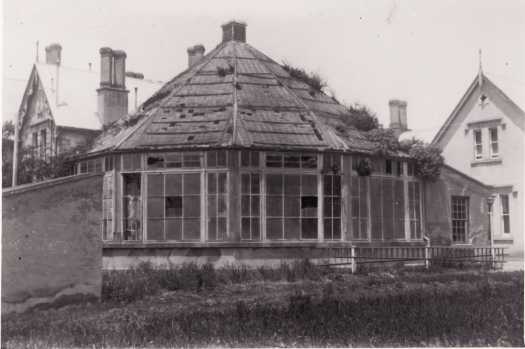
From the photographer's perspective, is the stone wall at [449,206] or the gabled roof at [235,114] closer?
the gabled roof at [235,114]

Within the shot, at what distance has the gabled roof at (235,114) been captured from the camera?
73.6 ft

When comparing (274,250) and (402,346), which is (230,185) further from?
(402,346)

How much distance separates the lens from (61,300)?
563 inches

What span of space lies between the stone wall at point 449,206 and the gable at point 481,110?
388cm

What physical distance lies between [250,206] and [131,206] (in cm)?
410

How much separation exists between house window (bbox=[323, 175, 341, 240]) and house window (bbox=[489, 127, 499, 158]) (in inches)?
469

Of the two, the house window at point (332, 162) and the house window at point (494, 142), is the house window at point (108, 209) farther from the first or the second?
the house window at point (494, 142)

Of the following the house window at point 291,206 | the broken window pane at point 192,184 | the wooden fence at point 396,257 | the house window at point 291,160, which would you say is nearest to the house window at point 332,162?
the house window at point 291,160

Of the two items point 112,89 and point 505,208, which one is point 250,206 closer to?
point 112,89

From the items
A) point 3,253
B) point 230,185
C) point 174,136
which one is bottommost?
point 3,253

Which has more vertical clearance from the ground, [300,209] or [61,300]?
[300,209]

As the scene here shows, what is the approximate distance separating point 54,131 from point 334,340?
872 inches

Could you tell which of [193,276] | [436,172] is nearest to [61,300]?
[193,276]

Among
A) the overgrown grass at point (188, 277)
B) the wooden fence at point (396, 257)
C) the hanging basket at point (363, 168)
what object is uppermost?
the hanging basket at point (363, 168)
